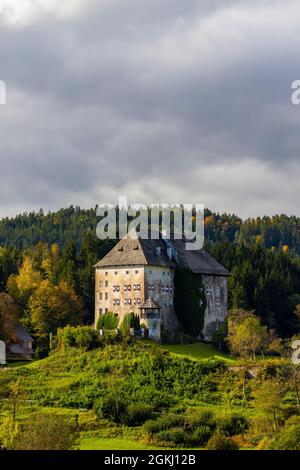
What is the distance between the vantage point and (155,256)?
9000cm

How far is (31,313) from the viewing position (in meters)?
96.0

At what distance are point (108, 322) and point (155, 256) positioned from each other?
23.2 feet

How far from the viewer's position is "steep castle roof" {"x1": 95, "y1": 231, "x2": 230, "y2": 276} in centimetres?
8912

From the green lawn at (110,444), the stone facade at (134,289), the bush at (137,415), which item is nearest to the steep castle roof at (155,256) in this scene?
the stone facade at (134,289)

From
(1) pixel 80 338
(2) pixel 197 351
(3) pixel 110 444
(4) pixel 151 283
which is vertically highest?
(4) pixel 151 283

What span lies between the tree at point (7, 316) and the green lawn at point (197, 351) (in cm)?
1375

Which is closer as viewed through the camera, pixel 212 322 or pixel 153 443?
pixel 153 443

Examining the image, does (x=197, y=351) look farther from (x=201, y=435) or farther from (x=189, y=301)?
(x=201, y=435)

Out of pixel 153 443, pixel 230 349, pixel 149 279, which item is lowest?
pixel 153 443

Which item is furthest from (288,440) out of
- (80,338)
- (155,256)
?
(155,256)

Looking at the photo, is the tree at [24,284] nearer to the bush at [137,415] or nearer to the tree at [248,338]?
the tree at [248,338]

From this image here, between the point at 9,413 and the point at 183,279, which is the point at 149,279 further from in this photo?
the point at 9,413

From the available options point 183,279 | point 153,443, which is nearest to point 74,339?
point 183,279

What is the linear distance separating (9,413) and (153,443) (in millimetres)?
10769
